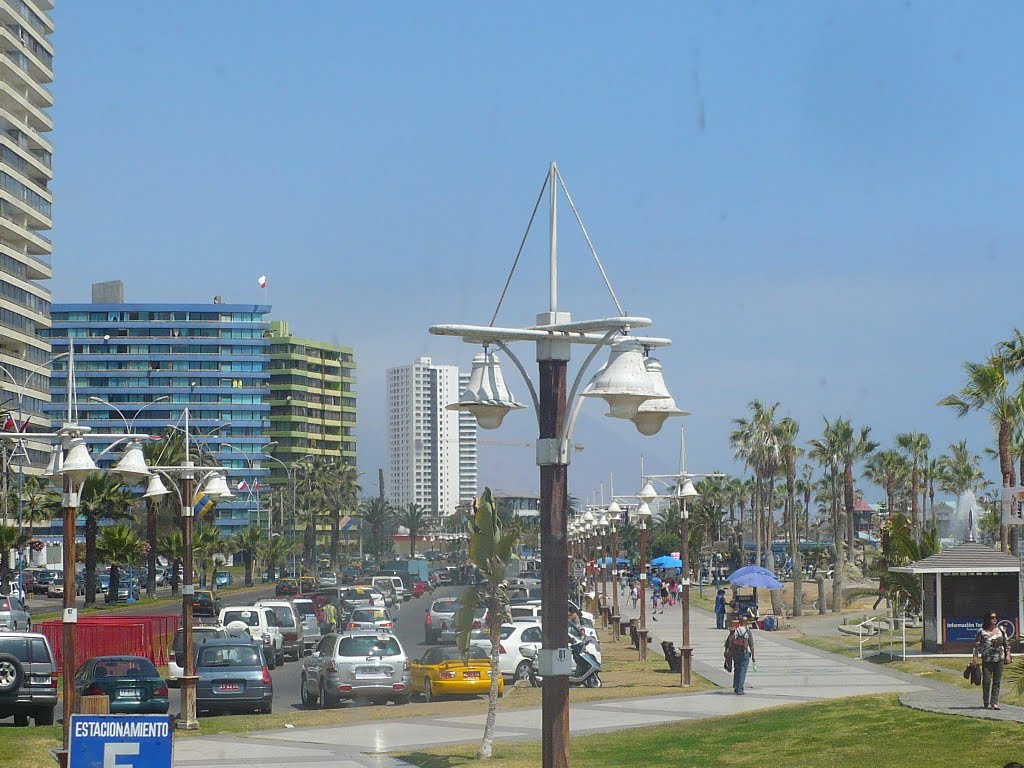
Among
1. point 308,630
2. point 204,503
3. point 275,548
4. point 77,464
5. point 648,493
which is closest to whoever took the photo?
point 77,464

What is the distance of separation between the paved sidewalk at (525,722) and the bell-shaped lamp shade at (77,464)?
4602 mm

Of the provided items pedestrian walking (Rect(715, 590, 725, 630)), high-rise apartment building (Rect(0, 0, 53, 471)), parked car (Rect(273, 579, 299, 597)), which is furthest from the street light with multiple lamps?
high-rise apartment building (Rect(0, 0, 53, 471))

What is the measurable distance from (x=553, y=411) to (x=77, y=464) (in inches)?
382

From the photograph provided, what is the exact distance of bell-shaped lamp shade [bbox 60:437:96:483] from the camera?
20250 mm

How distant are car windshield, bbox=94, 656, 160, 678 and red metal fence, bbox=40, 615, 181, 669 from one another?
980 cm

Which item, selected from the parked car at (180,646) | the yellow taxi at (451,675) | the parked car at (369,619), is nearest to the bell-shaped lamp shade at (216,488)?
the parked car at (180,646)

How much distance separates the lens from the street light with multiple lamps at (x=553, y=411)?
12.5 meters

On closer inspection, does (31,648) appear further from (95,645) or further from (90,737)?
(90,737)

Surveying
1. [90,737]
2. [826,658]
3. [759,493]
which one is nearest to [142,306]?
[759,493]

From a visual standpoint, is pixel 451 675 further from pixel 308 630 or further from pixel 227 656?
pixel 308 630

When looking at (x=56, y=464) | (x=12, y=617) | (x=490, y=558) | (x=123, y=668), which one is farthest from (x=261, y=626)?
(x=56, y=464)

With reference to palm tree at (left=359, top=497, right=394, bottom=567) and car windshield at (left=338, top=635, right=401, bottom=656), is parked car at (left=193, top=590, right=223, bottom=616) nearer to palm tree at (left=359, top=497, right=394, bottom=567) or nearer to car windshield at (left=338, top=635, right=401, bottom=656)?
car windshield at (left=338, top=635, right=401, bottom=656)

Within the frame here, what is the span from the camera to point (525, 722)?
26.8 meters

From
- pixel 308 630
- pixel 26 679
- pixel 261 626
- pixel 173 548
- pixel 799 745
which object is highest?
pixel 173 548
